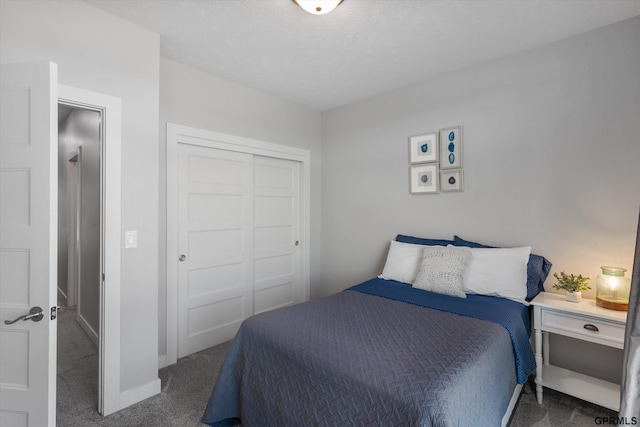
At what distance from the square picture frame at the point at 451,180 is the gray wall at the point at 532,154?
5cm

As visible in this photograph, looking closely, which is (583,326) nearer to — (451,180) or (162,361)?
(451,180)

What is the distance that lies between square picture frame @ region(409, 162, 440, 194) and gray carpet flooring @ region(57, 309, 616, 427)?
178 centimetres

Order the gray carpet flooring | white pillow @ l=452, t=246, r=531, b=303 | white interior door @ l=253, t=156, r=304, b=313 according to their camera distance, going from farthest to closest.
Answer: white interior door @ l=253, t=156, r=304, b=313, white pillow @ l=452, t=246, r=531, b=303, the gray carpet flooring

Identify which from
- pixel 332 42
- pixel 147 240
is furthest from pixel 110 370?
pixel 332 42

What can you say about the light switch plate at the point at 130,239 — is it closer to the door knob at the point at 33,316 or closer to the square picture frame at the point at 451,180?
the door knob at the point at 33,316

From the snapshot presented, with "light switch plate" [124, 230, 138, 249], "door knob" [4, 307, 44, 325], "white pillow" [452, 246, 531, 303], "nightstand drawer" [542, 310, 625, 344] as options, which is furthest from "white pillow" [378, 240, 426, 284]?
"door knob" [4, 307, 44, 325]

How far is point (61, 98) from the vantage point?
183 centimetres

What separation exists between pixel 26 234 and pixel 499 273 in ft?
9.47

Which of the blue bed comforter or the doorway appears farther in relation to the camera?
the doorway

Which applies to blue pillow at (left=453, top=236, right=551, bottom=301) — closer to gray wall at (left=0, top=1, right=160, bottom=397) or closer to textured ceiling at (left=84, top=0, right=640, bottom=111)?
textured ceiling at (left=84, top=0, right=640, bottom=111)

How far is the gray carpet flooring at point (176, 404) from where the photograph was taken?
75.9 inches

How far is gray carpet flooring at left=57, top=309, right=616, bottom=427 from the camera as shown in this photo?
6.32ft

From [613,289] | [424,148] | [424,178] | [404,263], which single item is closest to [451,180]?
[424,178]

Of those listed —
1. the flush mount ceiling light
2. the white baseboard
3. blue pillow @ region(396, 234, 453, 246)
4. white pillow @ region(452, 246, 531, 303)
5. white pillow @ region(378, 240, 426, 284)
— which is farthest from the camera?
blue pillow @ region(396, 234, 453, 246)
